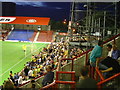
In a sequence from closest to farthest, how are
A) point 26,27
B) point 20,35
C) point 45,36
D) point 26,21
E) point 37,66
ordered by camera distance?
1. point 37,66
2. point 45,36
3. point 20,35
4. point 26,21
5. point 26,27

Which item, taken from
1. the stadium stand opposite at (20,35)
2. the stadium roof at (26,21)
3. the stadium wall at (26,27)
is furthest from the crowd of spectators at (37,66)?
the stadium wall at (26,27)

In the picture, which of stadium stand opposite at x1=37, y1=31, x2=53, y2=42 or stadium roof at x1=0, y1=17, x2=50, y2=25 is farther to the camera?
stadium roof at x1=0, y1=17, x2=50, y2=25

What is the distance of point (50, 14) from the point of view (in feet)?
237

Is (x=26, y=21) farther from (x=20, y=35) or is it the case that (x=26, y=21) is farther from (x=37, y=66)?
(x=37, y=66)

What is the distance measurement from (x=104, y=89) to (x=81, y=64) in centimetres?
302

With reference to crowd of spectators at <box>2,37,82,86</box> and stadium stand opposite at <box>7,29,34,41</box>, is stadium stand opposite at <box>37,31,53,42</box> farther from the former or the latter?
crowd of spectators at <box>2,37,82,86</box>

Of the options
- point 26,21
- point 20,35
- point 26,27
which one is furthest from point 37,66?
point 26,27

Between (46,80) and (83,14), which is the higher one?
(83,14)

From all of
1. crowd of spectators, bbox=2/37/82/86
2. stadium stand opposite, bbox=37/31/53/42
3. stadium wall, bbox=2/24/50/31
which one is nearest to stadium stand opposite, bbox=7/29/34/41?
stadium wall, bbox=2/24/50/31

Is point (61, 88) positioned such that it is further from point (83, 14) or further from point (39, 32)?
point (39, 32)

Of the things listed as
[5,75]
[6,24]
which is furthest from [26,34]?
[5,75]

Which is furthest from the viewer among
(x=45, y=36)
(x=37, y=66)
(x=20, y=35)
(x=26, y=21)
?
(x=26, y=21)

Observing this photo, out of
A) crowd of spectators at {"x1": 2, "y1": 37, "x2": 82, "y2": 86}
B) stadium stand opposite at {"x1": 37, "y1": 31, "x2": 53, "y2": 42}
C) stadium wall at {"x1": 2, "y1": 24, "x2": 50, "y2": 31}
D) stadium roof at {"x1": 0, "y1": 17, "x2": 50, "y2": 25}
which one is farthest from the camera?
stadium wall at {"x1": 2, "y1": 24, "x2": 50, "y2": 31}

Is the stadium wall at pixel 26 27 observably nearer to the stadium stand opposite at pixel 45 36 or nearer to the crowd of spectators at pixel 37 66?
the stadium stand opposite at pixel 45 36
